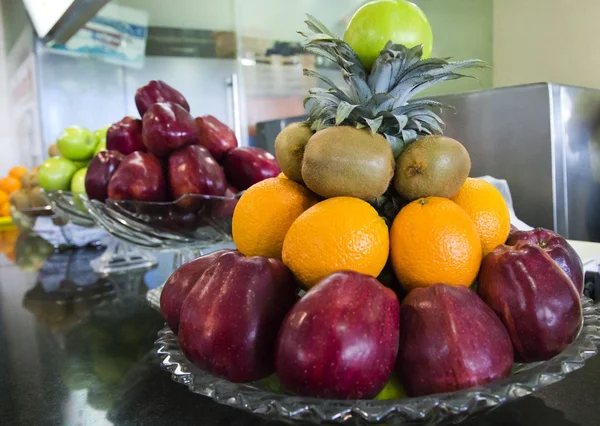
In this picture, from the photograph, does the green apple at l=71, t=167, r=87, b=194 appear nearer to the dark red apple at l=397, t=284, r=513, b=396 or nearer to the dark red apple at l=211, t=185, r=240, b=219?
the dark red apple at l=211, t=185, r=240, b=219

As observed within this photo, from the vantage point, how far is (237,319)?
32cm

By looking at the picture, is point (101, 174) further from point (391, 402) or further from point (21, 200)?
point (21, 200)

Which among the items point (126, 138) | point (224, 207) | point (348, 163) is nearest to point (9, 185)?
point (126, 138)

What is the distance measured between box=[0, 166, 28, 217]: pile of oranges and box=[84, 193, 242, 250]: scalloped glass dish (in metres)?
1.56

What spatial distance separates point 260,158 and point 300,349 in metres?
0.57

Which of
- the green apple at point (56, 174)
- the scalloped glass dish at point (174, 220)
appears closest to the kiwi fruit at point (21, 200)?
the green apple at point (56, 174)

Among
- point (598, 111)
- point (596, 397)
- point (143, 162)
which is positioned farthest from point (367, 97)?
point (598, 111)

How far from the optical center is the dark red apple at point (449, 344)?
0.29m

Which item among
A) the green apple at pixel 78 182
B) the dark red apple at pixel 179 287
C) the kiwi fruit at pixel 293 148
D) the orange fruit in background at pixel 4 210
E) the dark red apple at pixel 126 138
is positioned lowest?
the orange fruit in background at pixel 4 210

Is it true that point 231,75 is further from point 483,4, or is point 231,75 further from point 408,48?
point 408,48

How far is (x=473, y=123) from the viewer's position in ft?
4.71

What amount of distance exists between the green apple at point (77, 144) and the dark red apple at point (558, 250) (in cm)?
101

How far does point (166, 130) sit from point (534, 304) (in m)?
0.61

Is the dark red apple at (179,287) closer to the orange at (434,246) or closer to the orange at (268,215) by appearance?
the orange at (268,215)
